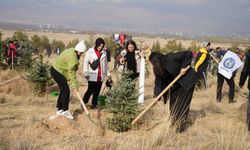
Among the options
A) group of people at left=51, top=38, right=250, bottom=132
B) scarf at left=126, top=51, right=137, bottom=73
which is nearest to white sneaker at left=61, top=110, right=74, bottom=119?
group of people at left=51, top=38, right=250, bottom=132

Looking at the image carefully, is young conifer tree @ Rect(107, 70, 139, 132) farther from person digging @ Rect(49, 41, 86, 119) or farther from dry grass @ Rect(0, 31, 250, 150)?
person digging @ Rect(49, 41, 86, 119)

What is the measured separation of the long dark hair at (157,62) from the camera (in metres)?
6.73

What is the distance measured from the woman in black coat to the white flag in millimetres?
4749

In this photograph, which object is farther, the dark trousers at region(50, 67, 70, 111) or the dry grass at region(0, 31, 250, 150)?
the dark trousers at region(50, 67, 70, 111)

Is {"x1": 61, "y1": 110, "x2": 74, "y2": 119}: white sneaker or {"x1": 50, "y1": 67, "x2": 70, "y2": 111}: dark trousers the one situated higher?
{"x1": 50, "y1": 67, "x2": 70, "y2": 111}: dark trousers

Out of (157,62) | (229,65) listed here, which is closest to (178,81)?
(157,62)

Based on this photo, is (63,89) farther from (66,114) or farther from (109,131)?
(109,131)

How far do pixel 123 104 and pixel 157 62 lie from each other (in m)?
1.15

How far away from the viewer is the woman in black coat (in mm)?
6852

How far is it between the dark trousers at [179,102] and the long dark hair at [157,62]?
632 mm

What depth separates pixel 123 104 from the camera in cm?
728

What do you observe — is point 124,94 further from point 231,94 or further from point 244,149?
A: point 231,94

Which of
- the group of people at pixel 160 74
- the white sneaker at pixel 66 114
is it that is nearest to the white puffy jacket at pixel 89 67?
the group of people at pixel 160 74

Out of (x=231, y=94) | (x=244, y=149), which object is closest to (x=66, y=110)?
(x=244, y=149)
